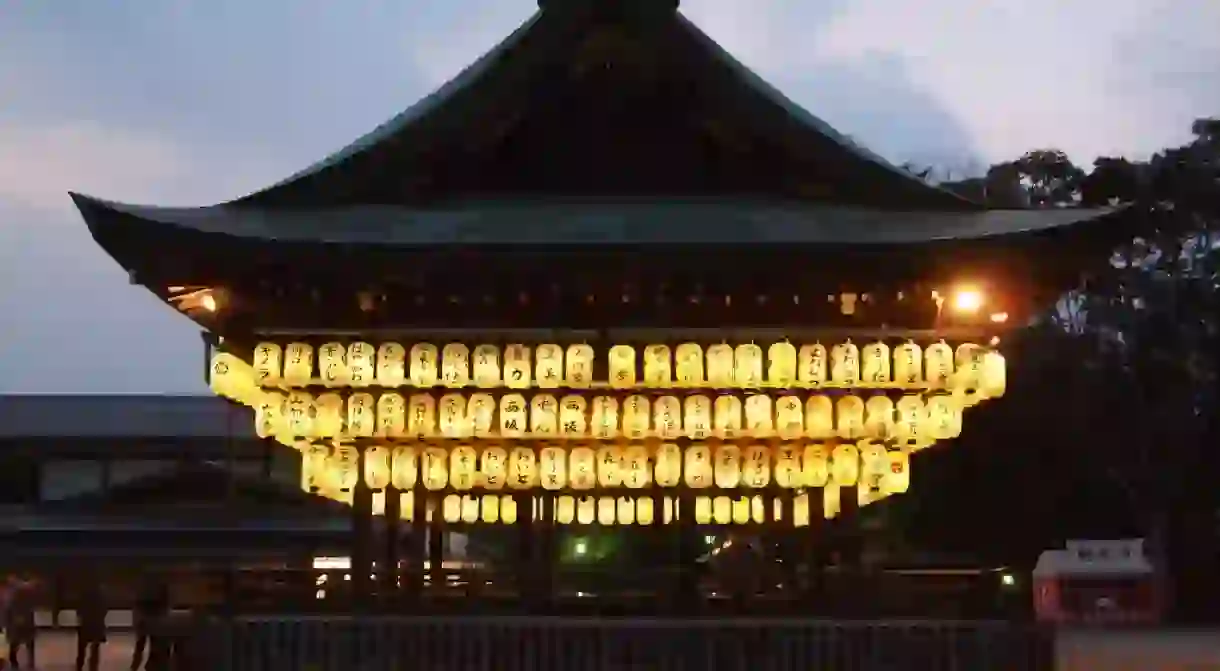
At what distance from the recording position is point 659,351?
1128 centimetres

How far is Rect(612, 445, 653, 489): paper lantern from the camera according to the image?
40.1 ft

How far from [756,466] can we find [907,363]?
5.87ft

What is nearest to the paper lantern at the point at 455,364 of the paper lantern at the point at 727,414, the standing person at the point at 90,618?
the paper lantern at the point at 727,414

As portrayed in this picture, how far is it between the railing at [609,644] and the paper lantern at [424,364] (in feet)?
6.49

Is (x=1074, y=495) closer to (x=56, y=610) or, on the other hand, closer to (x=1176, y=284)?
(x=1176, y=284)

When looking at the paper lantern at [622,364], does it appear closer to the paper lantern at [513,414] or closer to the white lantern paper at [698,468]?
the paper lantern at [513,414]

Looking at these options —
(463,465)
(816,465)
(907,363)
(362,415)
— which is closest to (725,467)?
(816,465)

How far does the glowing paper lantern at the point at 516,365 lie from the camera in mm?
11312

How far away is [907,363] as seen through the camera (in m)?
11.3

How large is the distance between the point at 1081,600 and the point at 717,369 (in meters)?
25.1

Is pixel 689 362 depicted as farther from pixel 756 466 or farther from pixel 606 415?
pixel 756 466

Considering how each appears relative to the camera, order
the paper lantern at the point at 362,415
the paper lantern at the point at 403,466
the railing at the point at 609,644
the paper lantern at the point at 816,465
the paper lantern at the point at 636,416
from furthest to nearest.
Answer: the paper lantern at the point at 816,465 < the paper lantern at the point at 403,466 < the paper lantern at the point at 636,416 < the paper lantern at the point at 362,415 < the railing at the point at 609,644

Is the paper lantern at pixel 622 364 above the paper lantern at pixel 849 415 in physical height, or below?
above

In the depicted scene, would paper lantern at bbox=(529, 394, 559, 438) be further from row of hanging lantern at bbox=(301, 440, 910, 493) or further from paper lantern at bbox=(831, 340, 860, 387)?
paper lantern at bbox=(831, 340, 860, 387)
